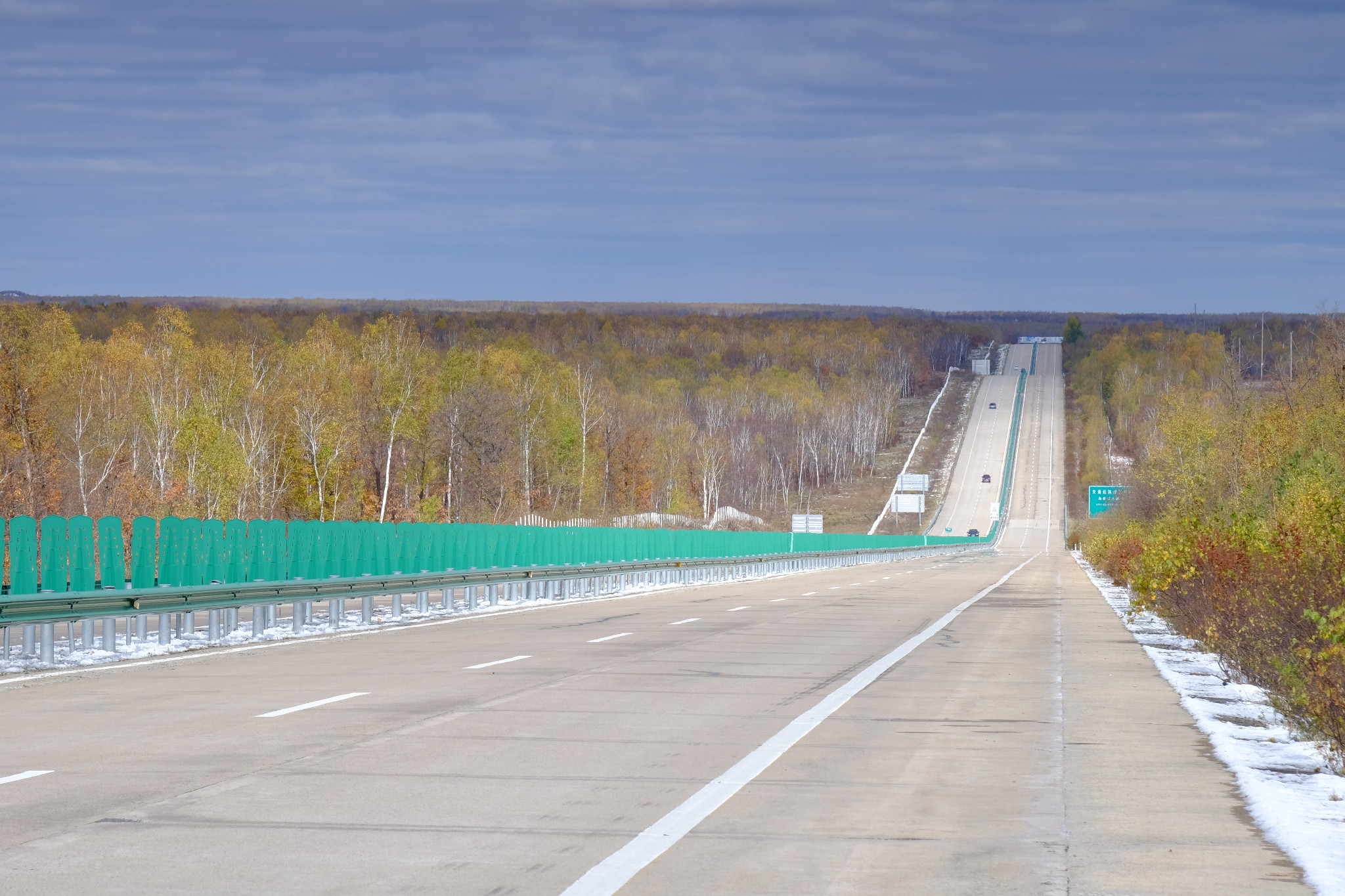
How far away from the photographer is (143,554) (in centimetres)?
2103

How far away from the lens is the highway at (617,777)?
710 cm

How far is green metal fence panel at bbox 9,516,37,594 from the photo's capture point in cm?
1833

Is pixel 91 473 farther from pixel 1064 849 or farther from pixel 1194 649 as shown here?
pixel 1064 849

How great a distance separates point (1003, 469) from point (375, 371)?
91.5m

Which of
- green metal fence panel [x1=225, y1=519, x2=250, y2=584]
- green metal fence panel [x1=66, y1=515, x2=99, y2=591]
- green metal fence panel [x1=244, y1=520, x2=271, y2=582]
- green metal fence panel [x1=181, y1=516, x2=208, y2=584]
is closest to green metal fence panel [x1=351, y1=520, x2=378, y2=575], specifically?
green metal fence panel [x1=244, y1=520, x2=271, y2=582]

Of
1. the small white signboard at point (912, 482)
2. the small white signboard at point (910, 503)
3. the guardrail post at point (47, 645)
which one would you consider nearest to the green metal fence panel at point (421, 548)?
the guardrail post at point (47, 645)

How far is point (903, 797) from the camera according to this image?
9258 millimetres

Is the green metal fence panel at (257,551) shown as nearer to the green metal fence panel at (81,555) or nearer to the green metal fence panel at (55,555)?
the green metal fence panel at (81,555)

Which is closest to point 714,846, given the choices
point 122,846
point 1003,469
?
point 122,846

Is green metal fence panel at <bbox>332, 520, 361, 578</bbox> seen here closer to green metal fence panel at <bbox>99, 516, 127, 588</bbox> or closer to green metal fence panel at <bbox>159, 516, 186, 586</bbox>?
green metal fence panel at <bbox>159, 516, 186, 586</bbox>

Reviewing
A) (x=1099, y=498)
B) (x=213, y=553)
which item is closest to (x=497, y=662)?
(x=213, y=553)

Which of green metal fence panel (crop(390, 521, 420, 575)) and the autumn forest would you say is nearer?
green metal fence panel (crop(390, 521, 420, 575))

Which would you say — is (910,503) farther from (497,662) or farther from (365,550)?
(497,662)

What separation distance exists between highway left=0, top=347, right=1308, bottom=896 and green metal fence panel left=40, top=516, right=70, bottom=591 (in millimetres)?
1842
